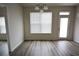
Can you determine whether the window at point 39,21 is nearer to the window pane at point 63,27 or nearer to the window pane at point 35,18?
the window pane at point 35,18

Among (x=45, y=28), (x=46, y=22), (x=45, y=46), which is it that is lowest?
(x=45, y=46)

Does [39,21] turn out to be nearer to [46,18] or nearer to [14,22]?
[46,18]

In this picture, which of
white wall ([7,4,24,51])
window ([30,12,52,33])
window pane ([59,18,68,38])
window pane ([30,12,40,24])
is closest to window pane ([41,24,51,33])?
window ([30,12,52,33])

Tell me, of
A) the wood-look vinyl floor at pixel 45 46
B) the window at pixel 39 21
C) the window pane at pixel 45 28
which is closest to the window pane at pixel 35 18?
the window at pixel 39 21

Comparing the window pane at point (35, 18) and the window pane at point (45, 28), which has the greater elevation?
the window pane at point (35, 18)

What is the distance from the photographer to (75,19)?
1.28 meters

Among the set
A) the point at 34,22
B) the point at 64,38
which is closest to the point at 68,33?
the point at 64,38

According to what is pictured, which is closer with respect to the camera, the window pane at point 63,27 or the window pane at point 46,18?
the window pane at point 63,27

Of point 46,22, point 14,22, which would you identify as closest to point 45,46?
point 46,22

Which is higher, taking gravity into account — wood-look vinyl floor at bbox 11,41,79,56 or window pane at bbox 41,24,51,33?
window pane at bbox 41,24,51,33

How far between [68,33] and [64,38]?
10 centimetres

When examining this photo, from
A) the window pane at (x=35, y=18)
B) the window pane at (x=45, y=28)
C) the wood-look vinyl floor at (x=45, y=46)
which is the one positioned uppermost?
the window pane at (x=35, y=18)

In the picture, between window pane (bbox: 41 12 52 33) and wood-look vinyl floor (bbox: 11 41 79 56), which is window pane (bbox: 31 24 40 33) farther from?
wood-look vinyl floor (bbox: 11 41 79 56)

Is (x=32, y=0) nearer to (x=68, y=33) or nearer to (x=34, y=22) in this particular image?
(x=34, y=22)
